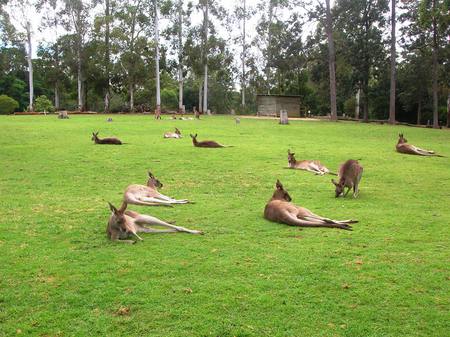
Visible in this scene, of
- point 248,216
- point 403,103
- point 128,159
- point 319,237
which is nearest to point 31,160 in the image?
point 128,159

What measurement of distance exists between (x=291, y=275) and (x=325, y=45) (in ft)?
144

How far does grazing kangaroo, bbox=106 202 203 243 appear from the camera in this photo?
706 centimetres

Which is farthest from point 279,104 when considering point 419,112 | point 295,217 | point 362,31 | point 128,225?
point 128,225

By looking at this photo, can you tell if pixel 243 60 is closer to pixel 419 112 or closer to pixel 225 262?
pixel 419 112

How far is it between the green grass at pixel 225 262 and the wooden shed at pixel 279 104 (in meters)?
35.9

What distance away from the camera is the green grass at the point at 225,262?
4633 millimetres

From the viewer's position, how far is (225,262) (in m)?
6.03

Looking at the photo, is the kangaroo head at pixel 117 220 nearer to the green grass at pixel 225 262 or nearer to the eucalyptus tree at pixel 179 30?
the green grass at pixel 225 262

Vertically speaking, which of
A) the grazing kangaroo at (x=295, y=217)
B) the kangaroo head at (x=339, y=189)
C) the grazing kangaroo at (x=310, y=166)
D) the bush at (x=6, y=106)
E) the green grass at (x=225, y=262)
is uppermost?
the bush at (x=6, y=106)

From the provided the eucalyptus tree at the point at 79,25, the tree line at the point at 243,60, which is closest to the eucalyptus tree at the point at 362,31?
the tree line at the point at 243,60

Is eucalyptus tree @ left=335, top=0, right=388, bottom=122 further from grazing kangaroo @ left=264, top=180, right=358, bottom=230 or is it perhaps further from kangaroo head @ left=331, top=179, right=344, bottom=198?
grazing kangaroo @ left=264, top=180, right=358, bottom=230

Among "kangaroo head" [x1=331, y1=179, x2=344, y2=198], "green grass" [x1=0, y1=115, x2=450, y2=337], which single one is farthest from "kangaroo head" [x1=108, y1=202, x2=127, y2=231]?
"kangaroo head" [x1=331, y1=179, x2=344, y2=198]

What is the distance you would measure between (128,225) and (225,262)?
5.86ft

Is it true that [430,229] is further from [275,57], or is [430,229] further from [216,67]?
[216,67]
